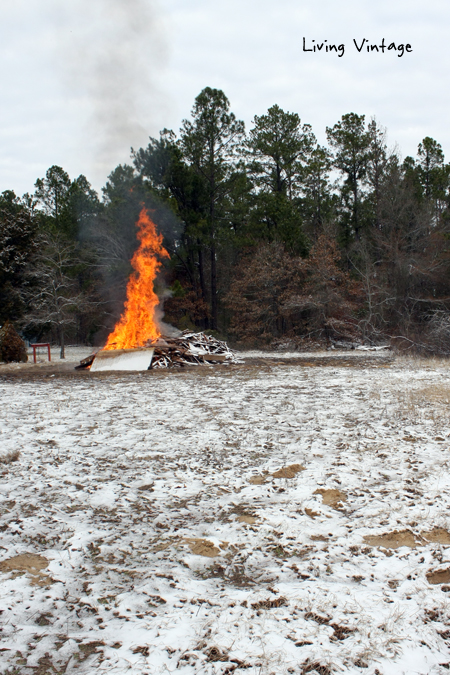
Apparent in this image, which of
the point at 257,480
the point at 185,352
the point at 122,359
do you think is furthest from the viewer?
the point at 185,352

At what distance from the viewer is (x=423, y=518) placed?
136 inches

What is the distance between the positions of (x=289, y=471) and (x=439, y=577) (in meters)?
1.90

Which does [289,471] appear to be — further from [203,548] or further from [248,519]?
[203,548]

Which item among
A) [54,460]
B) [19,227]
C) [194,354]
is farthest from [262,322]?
[54,460]

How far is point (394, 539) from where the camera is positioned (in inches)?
127

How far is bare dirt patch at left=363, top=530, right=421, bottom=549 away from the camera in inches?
123

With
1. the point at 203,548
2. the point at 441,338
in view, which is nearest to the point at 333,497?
the point at 203,548

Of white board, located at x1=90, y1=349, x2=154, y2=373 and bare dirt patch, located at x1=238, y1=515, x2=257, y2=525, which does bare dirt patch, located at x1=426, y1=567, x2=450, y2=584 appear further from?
white board, located at x1=90, y1=349, x2=154, y2=373

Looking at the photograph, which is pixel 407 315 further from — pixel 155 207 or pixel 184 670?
pixel 184 670

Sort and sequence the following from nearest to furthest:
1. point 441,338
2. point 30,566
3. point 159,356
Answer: point 30,566 → point 159,356 → point 441,338

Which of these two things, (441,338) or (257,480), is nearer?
(257,480)

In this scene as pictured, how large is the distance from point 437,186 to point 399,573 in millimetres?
32441

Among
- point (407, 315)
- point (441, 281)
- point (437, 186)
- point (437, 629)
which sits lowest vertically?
point (437, 629)

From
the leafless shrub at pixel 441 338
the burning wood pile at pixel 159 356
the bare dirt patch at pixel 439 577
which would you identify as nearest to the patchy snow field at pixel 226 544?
the bare dirt patch at pixel 439 577
